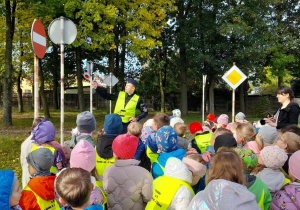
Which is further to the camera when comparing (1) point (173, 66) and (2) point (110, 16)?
(1) point (173, 66)

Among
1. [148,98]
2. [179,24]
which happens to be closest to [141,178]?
[179,24]

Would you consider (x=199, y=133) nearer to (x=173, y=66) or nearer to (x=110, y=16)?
(x=110, y=16)

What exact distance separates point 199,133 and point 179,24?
73.9 feet

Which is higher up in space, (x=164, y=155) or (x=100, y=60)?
(x=100, y=60)

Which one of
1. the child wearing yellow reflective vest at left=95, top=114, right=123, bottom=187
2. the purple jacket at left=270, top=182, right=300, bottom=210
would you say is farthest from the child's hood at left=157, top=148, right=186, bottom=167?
the purple jacket at left=270, top=182, right=300, bottom=210

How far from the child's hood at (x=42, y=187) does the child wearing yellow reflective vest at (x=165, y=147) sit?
4.83 ft

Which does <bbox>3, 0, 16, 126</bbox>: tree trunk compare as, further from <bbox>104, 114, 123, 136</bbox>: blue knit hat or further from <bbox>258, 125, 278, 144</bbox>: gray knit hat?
<bbox>258, 125, 278, 144</bbox>: gray knit hat

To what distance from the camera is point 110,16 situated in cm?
1864

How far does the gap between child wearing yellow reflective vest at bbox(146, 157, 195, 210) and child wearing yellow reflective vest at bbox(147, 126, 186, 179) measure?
2.30 feet

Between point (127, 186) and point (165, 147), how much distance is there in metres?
0.76

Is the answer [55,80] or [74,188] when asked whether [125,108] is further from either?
[55,80]

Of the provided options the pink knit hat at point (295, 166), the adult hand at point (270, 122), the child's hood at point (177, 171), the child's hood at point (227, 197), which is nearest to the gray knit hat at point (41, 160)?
the child's hood at point (177, 171)

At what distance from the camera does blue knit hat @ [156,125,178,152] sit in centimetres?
392

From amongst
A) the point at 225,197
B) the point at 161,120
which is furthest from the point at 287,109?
the point at 225,197
